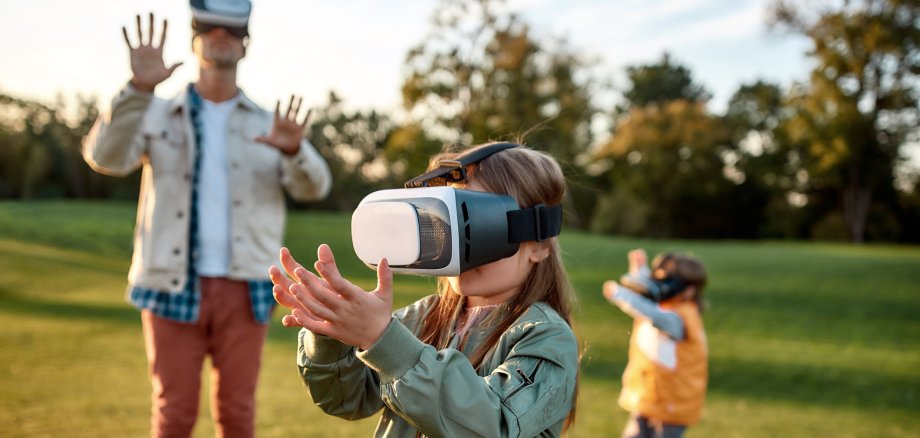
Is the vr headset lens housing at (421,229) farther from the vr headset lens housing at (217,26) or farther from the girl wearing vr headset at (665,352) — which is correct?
the girl wearing vr headset at (665,352)

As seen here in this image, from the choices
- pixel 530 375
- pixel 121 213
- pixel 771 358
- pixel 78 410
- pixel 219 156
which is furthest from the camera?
pixel 121 213

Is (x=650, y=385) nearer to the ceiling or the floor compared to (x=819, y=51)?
nearer to the floor

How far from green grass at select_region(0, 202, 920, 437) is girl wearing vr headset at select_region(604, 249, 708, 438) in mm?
500

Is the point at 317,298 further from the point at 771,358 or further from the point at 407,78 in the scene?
the point at 407,78

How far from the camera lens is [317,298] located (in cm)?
134

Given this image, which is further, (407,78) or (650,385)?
(407,78)

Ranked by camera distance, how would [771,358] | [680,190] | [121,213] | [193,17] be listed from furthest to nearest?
1. [680,190]
2. [121,213]
3. [771,358]
4. [193,17]

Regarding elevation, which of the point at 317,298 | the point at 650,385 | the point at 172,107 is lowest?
the point at 650,385

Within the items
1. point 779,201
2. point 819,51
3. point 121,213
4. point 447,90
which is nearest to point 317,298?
point 121,213

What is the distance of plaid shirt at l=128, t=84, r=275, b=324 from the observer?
298 cm

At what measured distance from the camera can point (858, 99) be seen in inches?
1300

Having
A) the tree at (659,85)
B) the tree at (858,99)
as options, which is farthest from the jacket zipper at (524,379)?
the tree at (659,85)

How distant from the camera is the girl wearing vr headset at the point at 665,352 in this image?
14.3 feet

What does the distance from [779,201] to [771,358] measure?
3385cm
